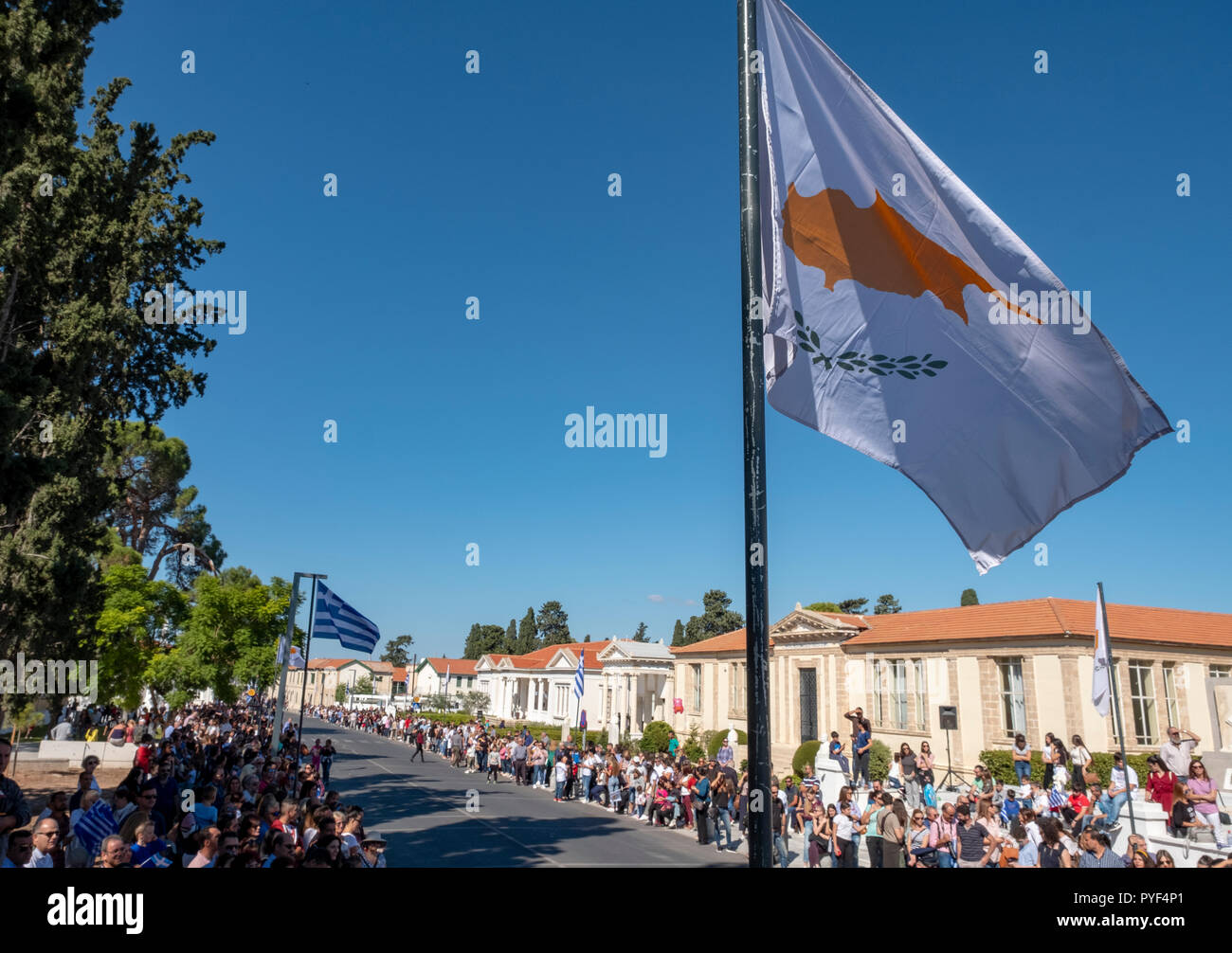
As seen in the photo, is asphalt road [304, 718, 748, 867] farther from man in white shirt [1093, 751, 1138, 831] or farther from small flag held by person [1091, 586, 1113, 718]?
small flag held by person [1091, 586, 1113, 718]

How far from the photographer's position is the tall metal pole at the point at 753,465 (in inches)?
118

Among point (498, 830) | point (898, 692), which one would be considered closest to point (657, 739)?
point (898, 692)

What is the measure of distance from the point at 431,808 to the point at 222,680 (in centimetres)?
1567

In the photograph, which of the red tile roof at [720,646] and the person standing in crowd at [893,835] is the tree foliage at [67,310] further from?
the red tile roof at [720,646]

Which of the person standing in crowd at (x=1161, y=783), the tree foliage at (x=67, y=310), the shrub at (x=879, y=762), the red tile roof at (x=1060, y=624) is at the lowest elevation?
the shrub at (x=879, y=762)

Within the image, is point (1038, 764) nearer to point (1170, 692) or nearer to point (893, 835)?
point (1170, 692)

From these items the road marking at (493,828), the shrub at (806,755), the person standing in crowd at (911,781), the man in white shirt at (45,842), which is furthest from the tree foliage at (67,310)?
the shrub at (806,755)

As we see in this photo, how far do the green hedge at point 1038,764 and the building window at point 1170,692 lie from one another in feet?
15.5

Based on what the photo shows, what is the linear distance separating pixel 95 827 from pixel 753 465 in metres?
9.70

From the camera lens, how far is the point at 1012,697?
110 ft

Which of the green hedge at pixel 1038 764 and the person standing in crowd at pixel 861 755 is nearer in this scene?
the person standing in crowd at pixel 861 755
